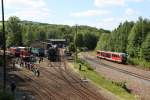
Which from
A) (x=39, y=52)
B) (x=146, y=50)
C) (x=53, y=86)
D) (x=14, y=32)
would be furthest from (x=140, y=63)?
(x=14, y=32)

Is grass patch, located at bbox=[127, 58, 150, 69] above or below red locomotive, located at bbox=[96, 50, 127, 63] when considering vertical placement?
below

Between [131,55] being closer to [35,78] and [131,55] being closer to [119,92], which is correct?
[35,78]

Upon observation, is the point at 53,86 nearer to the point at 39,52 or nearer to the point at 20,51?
the point at 39,52

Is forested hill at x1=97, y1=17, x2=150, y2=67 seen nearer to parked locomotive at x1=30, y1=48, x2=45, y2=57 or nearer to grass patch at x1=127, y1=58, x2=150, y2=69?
grass patch at x1=127, y1=58, x2=150, y2=69

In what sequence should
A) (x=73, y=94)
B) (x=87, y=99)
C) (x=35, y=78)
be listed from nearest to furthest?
(x=87, y=99) < (x=73, y=94) < (x=35, y=78)

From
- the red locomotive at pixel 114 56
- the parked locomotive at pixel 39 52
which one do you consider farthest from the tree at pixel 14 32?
the parked locomotive at pixel 39 52

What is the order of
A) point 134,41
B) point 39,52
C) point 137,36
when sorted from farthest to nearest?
point 137,36 < point 134,41 < point 39,52

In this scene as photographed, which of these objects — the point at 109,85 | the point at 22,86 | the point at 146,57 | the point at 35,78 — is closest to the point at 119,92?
the point at 109,85

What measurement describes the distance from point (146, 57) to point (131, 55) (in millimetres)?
15119

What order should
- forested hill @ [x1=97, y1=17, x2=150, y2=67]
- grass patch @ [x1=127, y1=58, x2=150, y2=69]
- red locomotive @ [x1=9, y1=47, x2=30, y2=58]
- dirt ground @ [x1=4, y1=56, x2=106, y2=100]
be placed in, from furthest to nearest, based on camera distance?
forested hill @ [x1=97, y1=17, x2=150, y2=67] → red locomotive @ [x1=9, y1=47, x2=30, y2=58] → grass patch @ [x1=127, y1=58, x2=150, y2=69] → dirt ground @ [x1=4, y1=56, x2=106, y2=100]

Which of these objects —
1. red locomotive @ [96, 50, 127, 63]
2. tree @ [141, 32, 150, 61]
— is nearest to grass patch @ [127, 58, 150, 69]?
tree @ [141, 32, 150, 61]

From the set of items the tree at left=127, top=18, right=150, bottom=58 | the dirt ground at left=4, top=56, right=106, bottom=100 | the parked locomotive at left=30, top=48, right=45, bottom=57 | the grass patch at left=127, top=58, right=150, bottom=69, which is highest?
the tree at left=127, top=18, right=150, bottom=58

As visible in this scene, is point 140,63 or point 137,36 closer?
point 140,63

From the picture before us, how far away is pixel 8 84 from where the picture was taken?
149 feet
